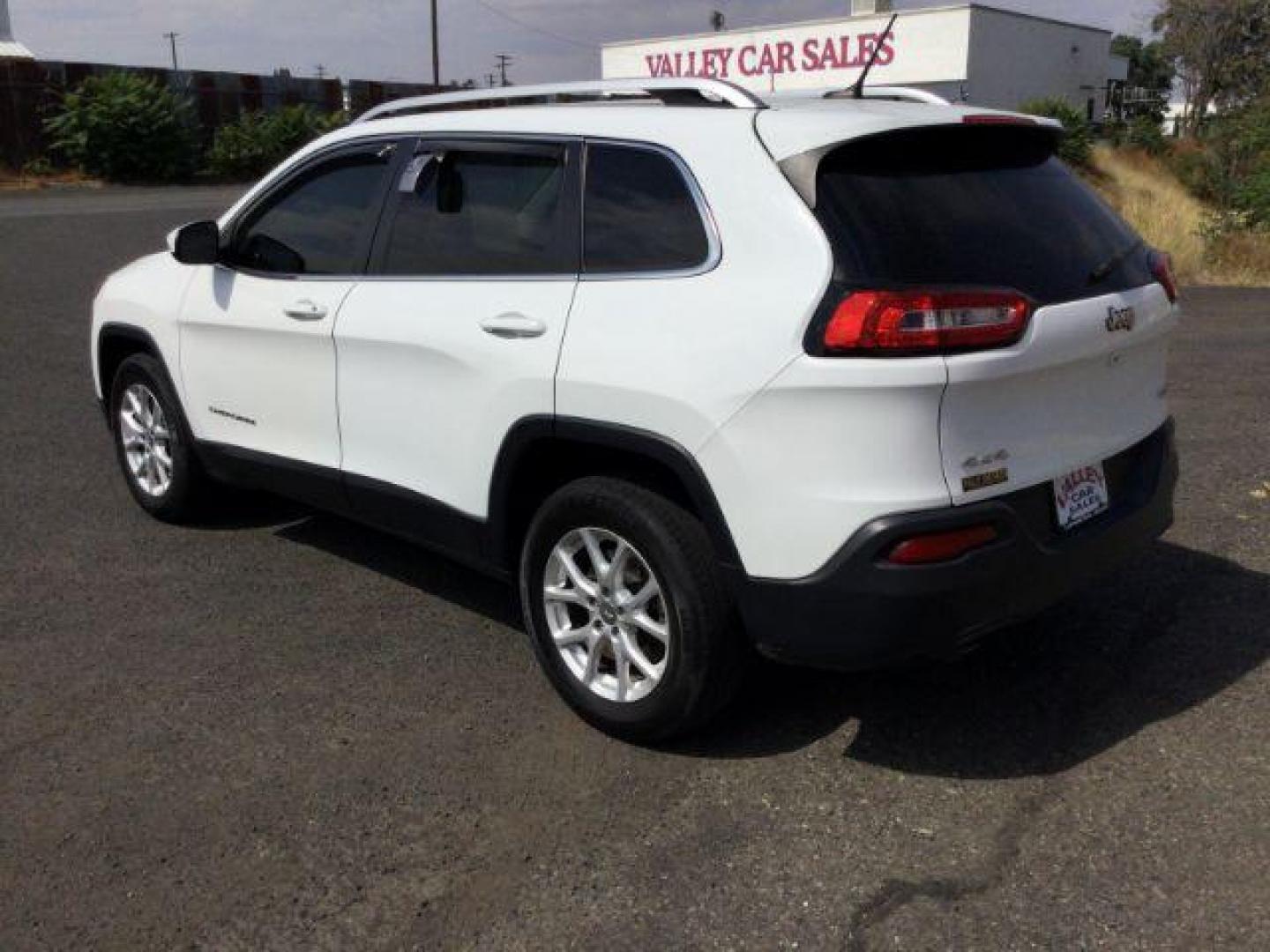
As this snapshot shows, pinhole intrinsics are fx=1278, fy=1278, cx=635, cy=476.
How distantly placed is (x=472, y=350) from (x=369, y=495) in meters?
0.84

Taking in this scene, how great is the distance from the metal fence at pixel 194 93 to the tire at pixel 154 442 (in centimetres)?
2466

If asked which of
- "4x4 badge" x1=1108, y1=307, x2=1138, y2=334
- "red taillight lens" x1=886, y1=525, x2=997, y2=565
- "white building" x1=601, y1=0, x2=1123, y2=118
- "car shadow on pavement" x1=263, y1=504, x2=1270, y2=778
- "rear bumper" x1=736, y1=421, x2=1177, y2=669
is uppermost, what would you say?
"white building" x1=601, y1=0, x2=1123, y2=118

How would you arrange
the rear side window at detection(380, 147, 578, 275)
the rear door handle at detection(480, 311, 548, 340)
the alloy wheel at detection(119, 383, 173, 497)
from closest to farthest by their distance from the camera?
the rear door handle at detection(480, 311, 548, 340) < the rear side window at detection(380, 147, 578, 275) < the alloy wheel at detection(119, 383, 173, 497)

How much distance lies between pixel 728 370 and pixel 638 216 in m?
0.65

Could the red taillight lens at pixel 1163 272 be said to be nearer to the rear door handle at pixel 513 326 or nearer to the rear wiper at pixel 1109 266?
the rear wiper at pixel 1109 266

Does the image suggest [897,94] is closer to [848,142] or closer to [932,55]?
[848,142]

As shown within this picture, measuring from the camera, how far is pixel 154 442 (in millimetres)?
5691

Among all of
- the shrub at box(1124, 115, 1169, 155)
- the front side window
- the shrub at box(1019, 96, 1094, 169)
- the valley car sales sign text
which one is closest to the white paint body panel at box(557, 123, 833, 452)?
the front side window

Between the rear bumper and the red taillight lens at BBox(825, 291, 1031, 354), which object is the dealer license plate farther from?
the red taillight lens at BBox(825, 291, 1031, 354)

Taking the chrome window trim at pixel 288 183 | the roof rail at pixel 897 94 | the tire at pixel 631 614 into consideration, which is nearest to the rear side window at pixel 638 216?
the tire at pixel 631 614

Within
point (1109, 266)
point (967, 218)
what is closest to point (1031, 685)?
point (1109, 266)

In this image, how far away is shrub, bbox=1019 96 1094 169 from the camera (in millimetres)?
35062

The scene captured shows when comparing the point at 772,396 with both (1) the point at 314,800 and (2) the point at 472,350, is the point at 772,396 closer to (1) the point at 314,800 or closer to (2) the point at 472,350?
(2) the point at 472,350

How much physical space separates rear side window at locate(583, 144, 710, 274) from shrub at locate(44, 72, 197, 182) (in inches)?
1190
